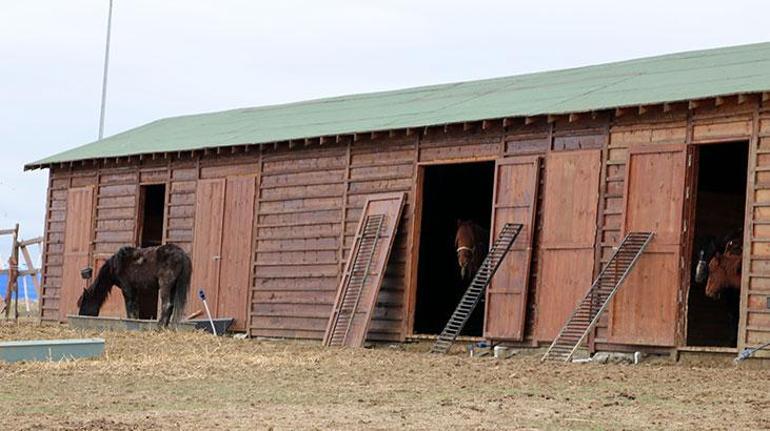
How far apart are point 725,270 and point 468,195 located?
7.61 metres

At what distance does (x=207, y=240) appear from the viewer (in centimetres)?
2698

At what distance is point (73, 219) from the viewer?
30328mm

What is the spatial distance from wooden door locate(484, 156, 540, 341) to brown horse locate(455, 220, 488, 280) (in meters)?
2.67

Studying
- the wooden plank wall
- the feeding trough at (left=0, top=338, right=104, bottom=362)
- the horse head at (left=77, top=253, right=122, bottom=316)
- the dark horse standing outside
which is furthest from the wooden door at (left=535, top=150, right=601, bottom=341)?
the horse head at (left=77, top=253, right=122, bottom=316)

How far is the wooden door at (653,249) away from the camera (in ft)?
62.5

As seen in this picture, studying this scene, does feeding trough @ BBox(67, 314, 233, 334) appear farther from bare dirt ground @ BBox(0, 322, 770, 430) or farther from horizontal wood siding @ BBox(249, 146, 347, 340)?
bare dirt ground @ BBox(0, 322, 770, 430)

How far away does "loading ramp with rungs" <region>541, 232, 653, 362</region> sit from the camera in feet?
63.4

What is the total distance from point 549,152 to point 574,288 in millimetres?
1966

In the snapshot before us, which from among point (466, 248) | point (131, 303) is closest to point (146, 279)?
point (131, 303)

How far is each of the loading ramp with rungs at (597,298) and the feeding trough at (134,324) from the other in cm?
705

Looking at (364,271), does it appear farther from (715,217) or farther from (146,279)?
(715,217)

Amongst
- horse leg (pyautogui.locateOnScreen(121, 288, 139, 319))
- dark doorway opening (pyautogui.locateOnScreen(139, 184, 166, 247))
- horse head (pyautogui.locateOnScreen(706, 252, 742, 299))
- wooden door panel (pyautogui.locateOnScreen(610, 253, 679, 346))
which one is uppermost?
dark doorway opening (pyautogui.locateOnScreen(139, 184, 166, 247))

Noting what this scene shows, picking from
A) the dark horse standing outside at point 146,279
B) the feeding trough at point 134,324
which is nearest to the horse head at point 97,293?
the dark horse standing outside at point 146,279

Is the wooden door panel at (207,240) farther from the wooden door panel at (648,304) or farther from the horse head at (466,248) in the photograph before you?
the wooden door panel at (648,304)
